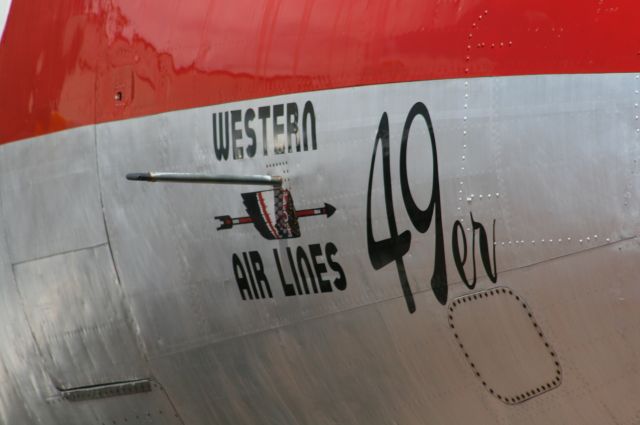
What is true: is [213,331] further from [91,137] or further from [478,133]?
[478,133]


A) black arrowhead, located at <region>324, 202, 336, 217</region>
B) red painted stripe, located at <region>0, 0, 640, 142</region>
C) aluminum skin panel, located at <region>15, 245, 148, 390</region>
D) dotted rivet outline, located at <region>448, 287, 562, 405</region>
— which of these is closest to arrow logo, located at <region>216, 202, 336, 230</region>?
black arrowhead, located at <region>324, 202, 336, 217</region>

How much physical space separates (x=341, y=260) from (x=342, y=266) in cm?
3

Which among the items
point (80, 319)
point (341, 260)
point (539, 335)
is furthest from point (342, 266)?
point (80, 319)

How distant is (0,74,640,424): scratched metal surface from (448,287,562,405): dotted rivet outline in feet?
0.09

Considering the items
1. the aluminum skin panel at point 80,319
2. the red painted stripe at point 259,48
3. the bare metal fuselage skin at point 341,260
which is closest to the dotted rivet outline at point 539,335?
the bare metal fuselage skin at point 341,260

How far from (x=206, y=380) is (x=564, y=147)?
2711 millimetres

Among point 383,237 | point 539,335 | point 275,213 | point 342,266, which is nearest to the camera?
point 539,335

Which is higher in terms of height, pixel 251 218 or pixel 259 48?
pixel 259 48

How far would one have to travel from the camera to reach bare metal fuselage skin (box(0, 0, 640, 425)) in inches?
194

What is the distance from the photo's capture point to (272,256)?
6.10 meters

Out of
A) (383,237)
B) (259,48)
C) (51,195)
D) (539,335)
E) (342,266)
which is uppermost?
(259,48)

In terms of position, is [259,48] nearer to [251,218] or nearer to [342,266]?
[251,218]

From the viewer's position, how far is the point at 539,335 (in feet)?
16.7

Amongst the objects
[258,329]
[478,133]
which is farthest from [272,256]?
[478,133]
